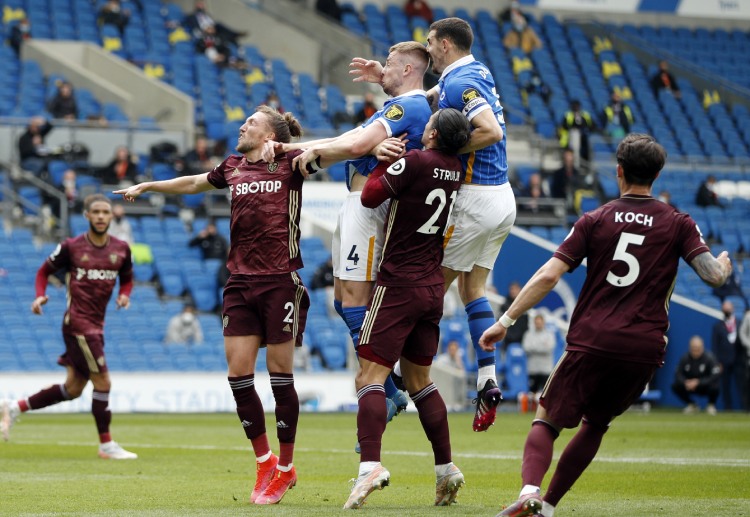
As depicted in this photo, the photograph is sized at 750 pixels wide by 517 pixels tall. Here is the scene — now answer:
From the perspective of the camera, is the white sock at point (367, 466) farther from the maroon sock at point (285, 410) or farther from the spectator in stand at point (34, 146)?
the spectator in stand at point (34, 146)

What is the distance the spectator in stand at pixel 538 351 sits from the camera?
2330 centimetres

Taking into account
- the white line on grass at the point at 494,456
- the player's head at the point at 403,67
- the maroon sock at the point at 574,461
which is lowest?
the white line on grass at the point at 494,456

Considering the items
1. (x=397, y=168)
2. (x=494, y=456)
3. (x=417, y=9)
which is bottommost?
(x=494, y=456)

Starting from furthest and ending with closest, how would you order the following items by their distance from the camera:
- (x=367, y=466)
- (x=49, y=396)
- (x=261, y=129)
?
(x=49, y=396)
(x=261, y=129)
(x=367, y=466)

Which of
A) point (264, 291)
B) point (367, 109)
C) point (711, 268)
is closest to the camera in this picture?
point (711, 268)

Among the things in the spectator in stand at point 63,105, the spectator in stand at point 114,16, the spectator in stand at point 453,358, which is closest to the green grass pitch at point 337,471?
the spectator in stand at point 453,358

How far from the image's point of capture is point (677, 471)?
433 inches

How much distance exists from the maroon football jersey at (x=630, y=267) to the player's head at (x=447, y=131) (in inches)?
59.3

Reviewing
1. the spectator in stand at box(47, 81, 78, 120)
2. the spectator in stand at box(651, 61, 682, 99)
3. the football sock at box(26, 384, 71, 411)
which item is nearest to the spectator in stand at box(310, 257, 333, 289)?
the spectator in stand at box(47, 81, 78, 120)

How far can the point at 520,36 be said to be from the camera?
1414 inches

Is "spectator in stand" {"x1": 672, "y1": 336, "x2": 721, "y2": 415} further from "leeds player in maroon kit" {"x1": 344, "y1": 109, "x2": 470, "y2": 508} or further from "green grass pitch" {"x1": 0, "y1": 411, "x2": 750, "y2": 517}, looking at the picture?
"leeds player in maroon kit" {"x1": 344, "y1": 109, "x2": 470, "y2": 508}

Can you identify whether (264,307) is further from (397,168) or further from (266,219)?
(397,168)

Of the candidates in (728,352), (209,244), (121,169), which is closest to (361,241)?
(209,244)

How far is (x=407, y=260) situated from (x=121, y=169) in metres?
17.3
